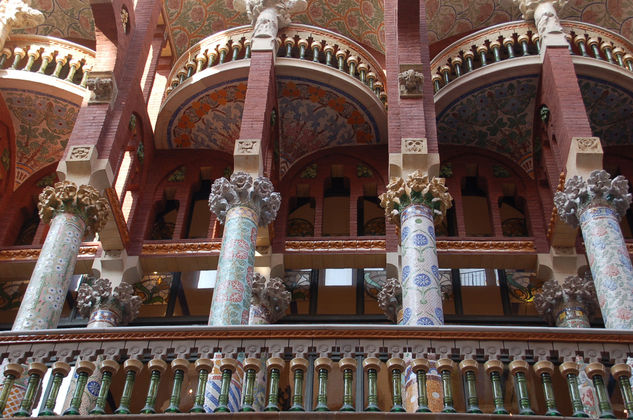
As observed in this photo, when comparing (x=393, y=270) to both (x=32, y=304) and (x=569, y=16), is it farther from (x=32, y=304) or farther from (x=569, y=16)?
(x=569, y=16)

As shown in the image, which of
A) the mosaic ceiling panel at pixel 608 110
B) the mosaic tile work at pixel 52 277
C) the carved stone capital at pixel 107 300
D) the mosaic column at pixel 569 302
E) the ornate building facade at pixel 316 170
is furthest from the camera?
the mosaic ceiling panel at pixel 608 110

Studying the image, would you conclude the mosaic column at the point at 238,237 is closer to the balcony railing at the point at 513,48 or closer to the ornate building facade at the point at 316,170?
the ornate building facade at the point at 316,170

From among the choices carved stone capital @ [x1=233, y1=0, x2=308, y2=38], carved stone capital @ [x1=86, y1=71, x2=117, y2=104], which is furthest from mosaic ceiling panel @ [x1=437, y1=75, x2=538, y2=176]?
carved stone capital @ [x1=86, y1=71, x2=117, y2=104]

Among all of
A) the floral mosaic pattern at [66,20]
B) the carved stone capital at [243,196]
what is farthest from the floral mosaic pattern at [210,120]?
the carved stone capital at [243,196]

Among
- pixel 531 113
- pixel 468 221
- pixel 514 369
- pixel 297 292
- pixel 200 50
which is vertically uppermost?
pixel 200 50

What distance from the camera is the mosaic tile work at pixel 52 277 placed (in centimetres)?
867

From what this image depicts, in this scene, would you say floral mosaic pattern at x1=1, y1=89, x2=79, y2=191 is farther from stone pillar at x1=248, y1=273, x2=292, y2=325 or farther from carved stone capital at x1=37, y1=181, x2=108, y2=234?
stone pillar at x1=248, y1=273, x2=292, y2=325

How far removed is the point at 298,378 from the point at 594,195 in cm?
494

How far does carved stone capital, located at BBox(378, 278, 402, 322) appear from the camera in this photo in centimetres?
1109

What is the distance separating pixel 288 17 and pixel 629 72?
5720mm

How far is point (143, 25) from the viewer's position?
41.7ft

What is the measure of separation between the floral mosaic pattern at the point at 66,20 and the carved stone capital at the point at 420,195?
8.90 m

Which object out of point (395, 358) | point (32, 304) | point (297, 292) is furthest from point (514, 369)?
point (297, 292)

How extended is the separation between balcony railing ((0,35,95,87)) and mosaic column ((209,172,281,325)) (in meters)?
5.21
